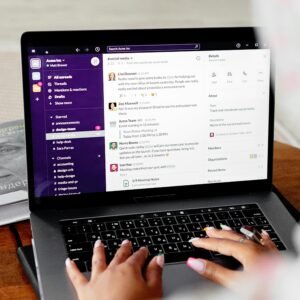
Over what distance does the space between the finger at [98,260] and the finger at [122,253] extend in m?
0.01

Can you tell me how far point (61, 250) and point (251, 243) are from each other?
0.25 metres

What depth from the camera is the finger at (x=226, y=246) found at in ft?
2.68

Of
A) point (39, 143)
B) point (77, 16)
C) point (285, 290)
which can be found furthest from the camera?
point (77, 16)

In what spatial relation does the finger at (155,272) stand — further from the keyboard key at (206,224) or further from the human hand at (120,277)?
the keyboard key at (206,224)

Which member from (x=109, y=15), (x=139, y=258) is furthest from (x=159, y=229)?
(x=109, y=15)

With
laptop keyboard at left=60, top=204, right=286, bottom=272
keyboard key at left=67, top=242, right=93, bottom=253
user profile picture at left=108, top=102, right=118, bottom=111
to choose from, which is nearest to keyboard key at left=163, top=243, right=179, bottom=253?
laptop keyboard at left=60, top=204, right=286, bottom=272

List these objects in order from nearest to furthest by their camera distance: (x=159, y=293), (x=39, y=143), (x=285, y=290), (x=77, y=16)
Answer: (x=285, y=290) < (x=159, y=293) < (x=39, y=143) < (x=77, y=16)

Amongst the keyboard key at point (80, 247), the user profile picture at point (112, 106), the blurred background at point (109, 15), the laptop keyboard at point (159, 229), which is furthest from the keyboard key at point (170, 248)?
the blurred background at point (109, 15)

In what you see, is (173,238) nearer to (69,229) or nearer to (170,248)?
(170,248)

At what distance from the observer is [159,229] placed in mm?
898

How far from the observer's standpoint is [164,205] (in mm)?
973

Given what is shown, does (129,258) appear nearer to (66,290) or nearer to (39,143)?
(66,290)

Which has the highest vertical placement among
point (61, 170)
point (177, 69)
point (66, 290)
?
point (177, 69)

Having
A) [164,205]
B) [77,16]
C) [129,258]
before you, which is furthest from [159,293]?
[77,16]
